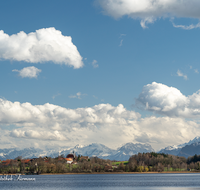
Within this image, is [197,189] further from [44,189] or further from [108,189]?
[44,189]

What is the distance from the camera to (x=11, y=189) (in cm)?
13000

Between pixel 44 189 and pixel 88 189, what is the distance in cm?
1909

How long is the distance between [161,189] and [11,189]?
65.9m

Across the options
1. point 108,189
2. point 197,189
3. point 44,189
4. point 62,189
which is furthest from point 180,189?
point 44,189

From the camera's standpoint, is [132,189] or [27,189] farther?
[27,189]

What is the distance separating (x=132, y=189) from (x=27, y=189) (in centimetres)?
4658

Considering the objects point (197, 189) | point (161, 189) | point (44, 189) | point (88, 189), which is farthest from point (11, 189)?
point (197, 189)

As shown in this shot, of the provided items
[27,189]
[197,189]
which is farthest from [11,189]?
[197,189]

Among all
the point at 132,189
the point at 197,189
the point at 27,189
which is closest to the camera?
the point at 197,189

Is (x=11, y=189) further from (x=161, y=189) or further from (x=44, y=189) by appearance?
(x=161, y=189)

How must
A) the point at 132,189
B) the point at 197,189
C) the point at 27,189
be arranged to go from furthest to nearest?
the point at 27,189 → the point at 132,189 → the point at 197,189

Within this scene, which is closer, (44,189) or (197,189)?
(197,189)

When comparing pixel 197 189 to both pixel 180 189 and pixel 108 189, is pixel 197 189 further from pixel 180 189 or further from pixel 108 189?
pixel 108 189

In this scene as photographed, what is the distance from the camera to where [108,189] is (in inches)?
4889
